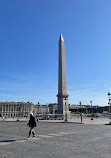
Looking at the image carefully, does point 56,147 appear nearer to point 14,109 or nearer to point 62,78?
point 62,78

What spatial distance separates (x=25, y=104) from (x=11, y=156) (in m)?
150

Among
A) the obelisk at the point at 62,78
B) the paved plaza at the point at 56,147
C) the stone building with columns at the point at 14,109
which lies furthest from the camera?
the stone building with columns at the point at 14,109

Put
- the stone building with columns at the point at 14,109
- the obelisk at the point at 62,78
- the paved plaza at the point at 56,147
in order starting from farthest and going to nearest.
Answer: the stone building with columns at the point at 14,109 → the obelisk at the point at 62,78 → the paved plaza at the point at 56,147

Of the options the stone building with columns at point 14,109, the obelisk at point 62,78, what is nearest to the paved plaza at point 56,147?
the obelisk at point 62,78

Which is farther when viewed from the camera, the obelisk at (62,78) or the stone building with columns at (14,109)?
the stone building with columns at (14,109)

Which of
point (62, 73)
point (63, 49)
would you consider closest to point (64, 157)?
point (62, 73)

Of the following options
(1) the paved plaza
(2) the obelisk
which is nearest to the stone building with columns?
(2) the obelisk

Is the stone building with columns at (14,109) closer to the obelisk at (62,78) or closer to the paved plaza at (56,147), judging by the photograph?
the obelisk at (62,78)

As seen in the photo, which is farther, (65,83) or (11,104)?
(11,104)

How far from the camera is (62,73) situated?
43.8 m

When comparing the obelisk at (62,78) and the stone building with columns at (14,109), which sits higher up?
the obelisk at (62,78)

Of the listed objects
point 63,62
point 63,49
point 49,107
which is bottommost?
point 49,107

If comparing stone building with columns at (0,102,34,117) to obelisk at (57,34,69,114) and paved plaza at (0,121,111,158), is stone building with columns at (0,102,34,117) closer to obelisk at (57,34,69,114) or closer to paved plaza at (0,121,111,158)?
obelisk at (57,34,69,114)

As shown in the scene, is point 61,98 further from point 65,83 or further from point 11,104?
point 11,104
